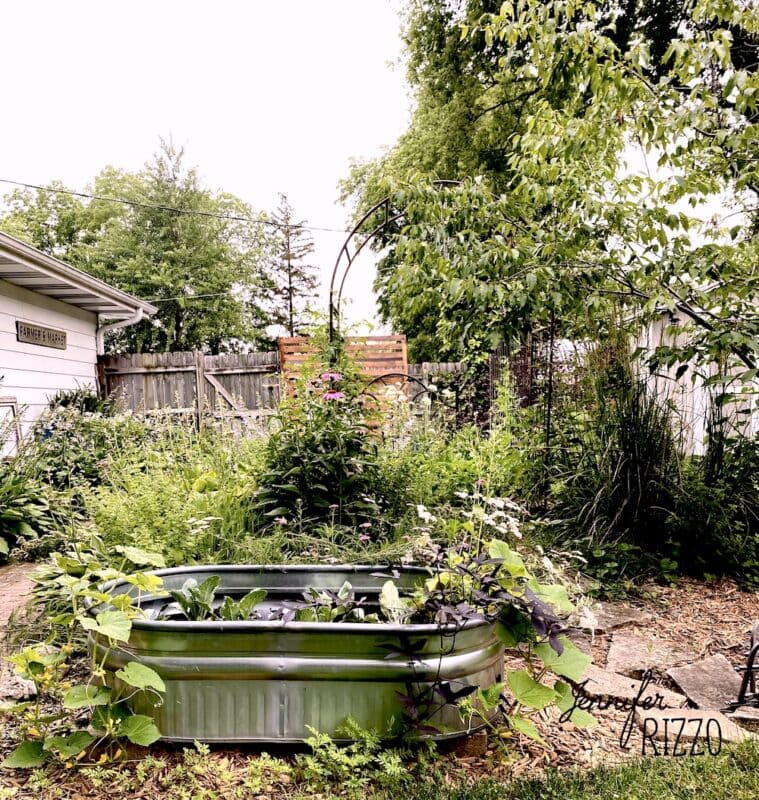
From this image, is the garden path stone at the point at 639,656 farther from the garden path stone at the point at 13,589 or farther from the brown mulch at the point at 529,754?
the garden path stone at the point at 13,589

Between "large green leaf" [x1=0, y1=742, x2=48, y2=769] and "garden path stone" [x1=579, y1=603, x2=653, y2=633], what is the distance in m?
2.06

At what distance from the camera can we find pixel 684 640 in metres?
2.44

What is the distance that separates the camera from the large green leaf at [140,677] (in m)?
1.38

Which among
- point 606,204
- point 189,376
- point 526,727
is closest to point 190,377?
point 189,376

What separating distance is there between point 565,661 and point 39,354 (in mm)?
6692

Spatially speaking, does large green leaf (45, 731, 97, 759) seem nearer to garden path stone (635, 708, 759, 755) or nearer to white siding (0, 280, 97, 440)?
garden path stone (635, 708, 759, 755)

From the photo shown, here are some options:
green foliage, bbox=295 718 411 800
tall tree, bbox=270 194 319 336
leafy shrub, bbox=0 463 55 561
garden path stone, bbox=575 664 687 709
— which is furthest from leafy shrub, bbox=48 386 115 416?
tall tree, bbox=270 194 319 336

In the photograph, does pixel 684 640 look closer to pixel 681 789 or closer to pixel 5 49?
pixel 681 789

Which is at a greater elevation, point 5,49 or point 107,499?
point 5,49

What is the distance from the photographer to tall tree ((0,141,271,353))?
17.2 meters

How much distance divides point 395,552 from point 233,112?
13.3 metres

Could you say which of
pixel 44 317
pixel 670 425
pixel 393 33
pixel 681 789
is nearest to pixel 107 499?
pixel 681 789

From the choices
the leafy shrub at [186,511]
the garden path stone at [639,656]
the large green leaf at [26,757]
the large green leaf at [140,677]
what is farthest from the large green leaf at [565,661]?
the leafy shrub at [186,511]

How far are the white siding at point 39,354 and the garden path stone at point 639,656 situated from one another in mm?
5210
